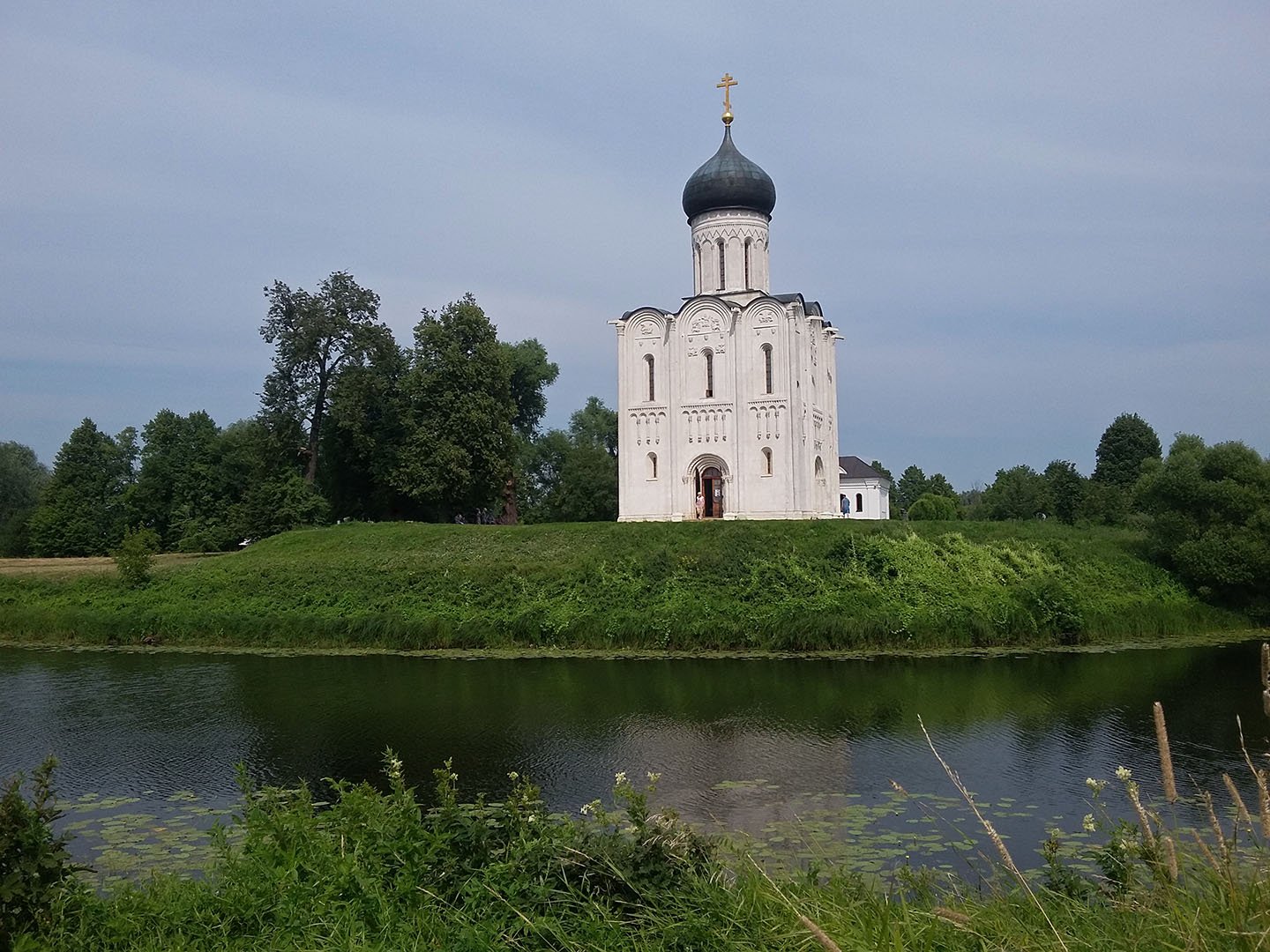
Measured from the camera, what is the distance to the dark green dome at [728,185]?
33250mm

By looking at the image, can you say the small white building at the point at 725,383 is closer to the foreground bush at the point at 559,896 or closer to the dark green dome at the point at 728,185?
the dark green dome at the point at 728,185

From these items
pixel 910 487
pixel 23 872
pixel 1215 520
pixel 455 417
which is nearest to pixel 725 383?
pixel 455 417

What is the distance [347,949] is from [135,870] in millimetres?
3669

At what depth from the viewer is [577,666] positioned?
765 inches

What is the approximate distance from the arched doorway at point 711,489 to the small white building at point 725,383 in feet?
0.13

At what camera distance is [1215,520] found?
25359 mm

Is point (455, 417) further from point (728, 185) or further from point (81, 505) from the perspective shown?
point (81, 505)

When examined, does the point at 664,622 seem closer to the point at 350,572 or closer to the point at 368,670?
the point at 368,670

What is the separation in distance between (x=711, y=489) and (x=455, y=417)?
970cm

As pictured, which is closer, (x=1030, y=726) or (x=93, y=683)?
(x=1030, y=726)

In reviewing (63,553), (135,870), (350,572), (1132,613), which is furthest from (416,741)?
(63,553)

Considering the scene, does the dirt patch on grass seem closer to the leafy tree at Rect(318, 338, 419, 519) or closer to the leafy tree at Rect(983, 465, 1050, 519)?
the leafy tree at Rect(318, 338, 419, 519)

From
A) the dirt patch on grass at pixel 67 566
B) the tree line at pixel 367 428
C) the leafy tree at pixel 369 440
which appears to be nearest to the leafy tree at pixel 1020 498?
the tree line at pixel 367 428

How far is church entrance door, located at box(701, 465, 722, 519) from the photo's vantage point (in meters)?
32.8
